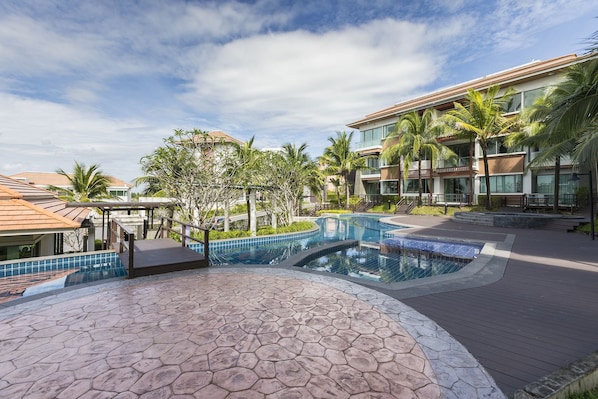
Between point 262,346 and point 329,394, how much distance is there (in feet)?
3.77

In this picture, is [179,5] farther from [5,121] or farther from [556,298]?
[5,121]

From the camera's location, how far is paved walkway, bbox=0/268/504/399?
2.70 m

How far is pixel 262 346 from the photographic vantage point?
11.3 feet

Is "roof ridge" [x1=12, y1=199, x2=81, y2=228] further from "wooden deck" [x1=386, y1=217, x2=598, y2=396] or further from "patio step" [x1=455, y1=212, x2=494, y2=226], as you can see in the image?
"patio step" [x1=455, y1=212, x2=494, y2=226]

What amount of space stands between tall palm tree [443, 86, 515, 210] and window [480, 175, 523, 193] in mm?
3276

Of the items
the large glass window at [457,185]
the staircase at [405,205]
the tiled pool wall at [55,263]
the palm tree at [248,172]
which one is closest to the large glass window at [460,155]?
the large glass window at [457,185]

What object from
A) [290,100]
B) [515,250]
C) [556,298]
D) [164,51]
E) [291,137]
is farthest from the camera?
[290,100]

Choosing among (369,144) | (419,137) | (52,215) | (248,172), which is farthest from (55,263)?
(369,144)

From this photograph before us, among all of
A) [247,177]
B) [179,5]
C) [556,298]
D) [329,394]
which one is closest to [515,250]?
[556,298]

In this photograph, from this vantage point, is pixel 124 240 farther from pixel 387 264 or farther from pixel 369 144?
pixel 369 144

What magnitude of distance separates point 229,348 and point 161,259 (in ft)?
16.4

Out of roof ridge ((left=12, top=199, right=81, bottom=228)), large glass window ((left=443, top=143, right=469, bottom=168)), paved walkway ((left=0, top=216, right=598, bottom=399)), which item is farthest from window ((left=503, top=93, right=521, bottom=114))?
roof ridge ((left=12, top=199, right=81, bottom=228))

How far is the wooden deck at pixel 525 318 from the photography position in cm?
304

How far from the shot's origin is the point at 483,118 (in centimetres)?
2045
